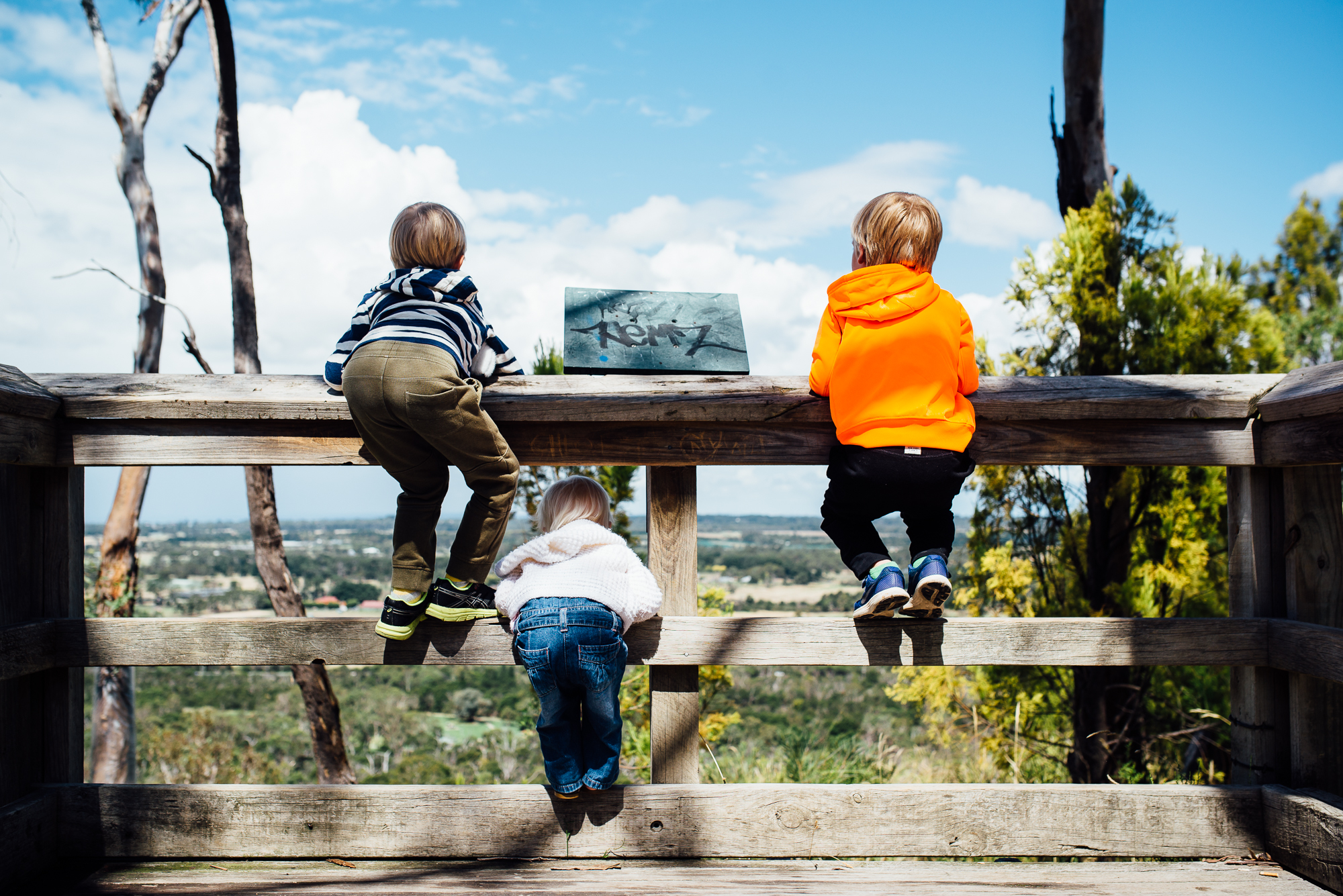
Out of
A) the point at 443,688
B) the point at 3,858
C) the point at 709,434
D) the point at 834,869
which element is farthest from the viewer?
the point at 443,688

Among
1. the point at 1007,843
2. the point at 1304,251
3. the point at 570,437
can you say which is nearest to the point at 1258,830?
the point at 1007,843

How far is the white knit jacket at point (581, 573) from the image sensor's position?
2.00 m

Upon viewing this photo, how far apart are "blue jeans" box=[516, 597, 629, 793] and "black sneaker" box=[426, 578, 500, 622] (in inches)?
5.5

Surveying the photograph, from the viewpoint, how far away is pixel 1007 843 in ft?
6.83

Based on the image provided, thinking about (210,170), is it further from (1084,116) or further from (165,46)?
(1084,116)

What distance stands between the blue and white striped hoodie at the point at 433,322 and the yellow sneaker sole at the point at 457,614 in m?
0.61

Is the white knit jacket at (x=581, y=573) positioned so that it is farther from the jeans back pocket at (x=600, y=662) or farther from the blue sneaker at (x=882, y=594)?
the blue sneaker at (x=882, y=594)

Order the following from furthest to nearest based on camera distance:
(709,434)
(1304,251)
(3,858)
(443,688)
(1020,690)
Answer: (443,688) < (1304,251) < (1020,690) < (709,434) < (3,858)

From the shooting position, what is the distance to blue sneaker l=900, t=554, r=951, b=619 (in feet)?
6.63

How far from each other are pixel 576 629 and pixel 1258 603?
190cm

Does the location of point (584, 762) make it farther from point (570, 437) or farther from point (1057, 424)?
point (1057, 424)

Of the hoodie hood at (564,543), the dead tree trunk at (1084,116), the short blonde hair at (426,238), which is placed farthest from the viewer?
the dead tree trunk at (1084,116)

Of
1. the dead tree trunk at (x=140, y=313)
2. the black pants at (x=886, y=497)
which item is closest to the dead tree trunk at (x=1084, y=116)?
the black pants at (x=886, y=497)

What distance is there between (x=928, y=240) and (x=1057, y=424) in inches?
24.3
